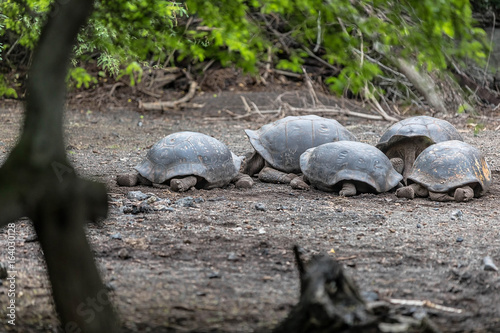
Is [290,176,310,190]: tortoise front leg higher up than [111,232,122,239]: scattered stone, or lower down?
lower down

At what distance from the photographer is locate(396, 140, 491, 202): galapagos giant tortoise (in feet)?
18.4

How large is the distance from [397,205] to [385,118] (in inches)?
241

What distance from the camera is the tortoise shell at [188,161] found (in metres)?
5.80

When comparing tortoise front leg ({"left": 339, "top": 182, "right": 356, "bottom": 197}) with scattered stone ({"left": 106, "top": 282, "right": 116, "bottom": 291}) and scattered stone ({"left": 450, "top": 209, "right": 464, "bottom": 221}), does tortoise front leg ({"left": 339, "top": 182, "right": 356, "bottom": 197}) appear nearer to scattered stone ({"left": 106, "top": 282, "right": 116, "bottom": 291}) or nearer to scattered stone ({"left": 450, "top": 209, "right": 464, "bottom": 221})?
scattered stone ({"left": 450, "top": 209, "right": 464, "bottom": 221})

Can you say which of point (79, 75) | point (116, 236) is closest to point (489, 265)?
point (116, 236)

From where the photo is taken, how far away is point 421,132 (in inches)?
263

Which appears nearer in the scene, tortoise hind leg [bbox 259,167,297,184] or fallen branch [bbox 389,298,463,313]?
fallen branch [bbox 389,298,463,313]

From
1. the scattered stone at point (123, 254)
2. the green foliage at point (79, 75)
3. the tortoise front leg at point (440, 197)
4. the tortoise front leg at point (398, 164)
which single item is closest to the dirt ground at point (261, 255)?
the scattered stone at point (123, 254)

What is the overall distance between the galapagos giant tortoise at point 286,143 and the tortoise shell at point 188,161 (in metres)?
0.70

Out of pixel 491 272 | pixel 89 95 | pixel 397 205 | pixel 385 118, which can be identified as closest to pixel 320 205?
pixel 397 205

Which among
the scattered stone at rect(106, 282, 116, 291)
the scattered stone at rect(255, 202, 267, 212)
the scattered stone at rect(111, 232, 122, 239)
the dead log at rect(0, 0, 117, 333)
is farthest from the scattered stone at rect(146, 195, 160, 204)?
the dead log at rect(0, 0, 117, 333)

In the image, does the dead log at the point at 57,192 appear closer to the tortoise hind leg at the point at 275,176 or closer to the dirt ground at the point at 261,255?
the dirt ground at the point at 261,255

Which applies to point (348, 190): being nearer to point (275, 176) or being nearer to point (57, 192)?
point (275, 176)

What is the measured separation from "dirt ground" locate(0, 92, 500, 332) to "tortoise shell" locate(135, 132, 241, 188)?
150 millimetres
